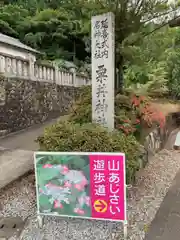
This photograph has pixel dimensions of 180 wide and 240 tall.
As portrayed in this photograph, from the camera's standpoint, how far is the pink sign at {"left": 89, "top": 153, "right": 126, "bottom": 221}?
2270 mm

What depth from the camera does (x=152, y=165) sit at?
487 cm

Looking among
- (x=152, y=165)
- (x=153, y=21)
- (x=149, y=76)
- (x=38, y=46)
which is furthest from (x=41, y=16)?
(x=152, y=165)

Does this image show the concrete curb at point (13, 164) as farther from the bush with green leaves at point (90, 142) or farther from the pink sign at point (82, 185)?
the pink sign at point (82, 185)

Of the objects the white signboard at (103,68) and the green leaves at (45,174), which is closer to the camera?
the green leaves at (45,174)

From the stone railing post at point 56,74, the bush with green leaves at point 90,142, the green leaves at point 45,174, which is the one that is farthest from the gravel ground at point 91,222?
the stone railing post at point 56,74

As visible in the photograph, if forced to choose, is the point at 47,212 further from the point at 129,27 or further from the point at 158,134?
the point at 158,134

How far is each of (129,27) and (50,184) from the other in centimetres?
375

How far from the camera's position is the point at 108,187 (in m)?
2.33

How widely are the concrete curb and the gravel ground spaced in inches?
6.2

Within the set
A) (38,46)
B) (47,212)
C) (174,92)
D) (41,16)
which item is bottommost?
(47,212)

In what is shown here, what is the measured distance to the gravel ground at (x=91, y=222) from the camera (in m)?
2.43

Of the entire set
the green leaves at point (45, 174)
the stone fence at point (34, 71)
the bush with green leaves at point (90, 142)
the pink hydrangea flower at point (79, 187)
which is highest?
the stone fence at point (34, 71)

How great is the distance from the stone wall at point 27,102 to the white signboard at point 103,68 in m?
4.22

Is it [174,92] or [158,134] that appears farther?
[174,92]
